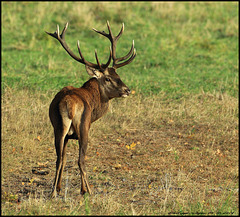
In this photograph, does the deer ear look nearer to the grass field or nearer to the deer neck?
the deer neck

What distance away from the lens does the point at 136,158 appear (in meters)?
7.91

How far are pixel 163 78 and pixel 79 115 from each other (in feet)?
18.8

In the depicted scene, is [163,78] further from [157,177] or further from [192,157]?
[157,177]

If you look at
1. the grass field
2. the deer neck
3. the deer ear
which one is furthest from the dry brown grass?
the deer ear

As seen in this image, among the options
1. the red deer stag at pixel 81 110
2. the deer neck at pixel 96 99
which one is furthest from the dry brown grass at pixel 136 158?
the deer neck at pixel 96 99

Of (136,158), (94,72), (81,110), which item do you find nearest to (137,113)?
(136,158)

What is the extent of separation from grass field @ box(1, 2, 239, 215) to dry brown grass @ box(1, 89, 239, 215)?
2cm

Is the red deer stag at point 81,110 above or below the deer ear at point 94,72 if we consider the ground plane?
below

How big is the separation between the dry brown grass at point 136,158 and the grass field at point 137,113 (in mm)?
19

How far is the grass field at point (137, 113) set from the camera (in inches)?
245

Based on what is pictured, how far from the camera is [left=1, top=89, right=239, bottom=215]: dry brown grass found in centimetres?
578

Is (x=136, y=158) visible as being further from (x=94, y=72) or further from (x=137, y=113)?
(x=94, y=72)

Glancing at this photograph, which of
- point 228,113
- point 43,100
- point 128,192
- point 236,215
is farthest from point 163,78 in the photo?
point 236,215

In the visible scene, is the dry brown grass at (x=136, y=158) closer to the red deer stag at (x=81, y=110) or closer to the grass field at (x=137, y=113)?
the grass field at (x=137, y=113)
